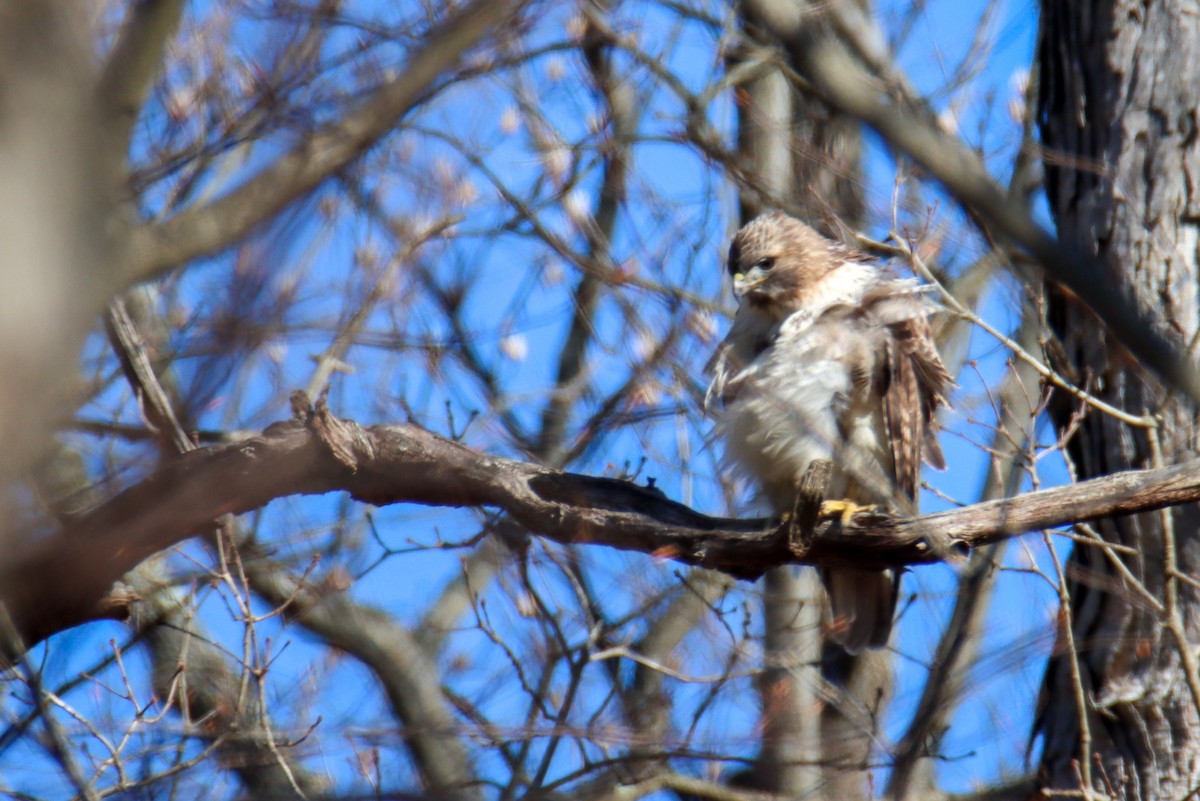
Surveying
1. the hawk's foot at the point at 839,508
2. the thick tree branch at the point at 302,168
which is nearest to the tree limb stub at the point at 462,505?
the thick tree branch at the point at 302,168

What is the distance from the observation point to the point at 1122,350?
13.9 feet

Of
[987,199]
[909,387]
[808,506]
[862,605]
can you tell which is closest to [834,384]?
[909,387]

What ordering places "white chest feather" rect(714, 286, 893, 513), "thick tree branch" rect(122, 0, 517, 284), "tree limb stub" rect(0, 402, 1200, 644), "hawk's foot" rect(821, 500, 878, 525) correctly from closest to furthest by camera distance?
"thick tree branch" rect(122, 0, 517, 284), "tree limb stub" rect(0, 402, 1200, 644), "hawk's foot" rect(821, 500, 878, 525), "white chest feather" rect(714, 286, 893, 513)

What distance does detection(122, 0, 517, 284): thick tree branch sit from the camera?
8.05 feet

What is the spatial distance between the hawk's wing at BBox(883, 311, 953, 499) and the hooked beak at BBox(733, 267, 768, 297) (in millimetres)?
511

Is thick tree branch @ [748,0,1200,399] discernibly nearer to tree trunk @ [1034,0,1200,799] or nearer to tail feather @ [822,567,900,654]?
tree trunk @ [1034,0,1200,799]

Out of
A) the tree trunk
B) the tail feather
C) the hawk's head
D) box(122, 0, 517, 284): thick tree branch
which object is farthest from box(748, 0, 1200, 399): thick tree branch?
the tail feather

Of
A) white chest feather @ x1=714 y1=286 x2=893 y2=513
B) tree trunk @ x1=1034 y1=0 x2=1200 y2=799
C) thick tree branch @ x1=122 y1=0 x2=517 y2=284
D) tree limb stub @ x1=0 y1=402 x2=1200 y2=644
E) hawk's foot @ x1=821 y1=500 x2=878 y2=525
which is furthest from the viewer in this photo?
tree trunk @ x1=1034 y1=0 x2=1200 y2=799

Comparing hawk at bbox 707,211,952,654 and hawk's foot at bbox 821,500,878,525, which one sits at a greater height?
hawk at bbox 707,211,952,654

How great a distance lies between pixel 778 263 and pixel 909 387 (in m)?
0.65

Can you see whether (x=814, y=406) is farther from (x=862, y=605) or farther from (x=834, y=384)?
(x=862, y=605)

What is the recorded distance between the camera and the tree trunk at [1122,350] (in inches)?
160

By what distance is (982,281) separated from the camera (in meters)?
6.41

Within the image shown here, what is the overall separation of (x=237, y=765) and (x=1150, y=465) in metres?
2.97
